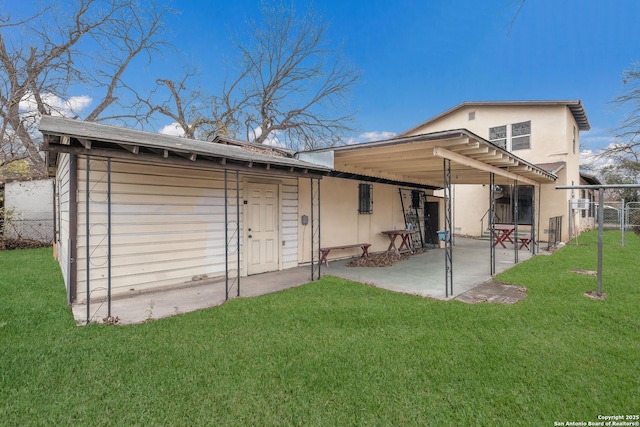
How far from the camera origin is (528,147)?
1338cm

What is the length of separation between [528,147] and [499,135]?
1.34 meters

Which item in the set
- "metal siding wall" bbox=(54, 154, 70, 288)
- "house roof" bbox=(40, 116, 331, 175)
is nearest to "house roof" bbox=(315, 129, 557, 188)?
"house roof" bbox=(40, 116, 331, 175)

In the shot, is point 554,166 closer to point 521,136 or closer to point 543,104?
point 521,136

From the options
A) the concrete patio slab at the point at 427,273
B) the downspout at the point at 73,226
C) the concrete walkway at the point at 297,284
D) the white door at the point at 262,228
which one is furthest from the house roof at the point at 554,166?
the downspout at the point at 73,226

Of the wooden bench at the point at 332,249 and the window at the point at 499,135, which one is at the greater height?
the window at the point at 499,135

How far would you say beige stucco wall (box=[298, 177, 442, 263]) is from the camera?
733 cm

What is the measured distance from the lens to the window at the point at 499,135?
45.9 ft

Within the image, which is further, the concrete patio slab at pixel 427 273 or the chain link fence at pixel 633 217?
the chain link fence at pixel 633 217

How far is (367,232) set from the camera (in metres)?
8.82

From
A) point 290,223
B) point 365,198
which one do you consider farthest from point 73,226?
point 365,198

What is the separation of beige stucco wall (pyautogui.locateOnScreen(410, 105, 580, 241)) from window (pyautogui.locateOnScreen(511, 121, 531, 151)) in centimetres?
15

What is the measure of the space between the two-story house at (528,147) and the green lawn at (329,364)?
32.7 feet

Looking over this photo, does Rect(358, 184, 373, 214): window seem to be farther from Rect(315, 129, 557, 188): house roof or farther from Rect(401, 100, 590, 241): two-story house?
Rect(401, 100, 590, 241): two-story house

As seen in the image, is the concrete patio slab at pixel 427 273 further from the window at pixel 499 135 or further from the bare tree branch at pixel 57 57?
the bare tree branch at pixel 57 57
